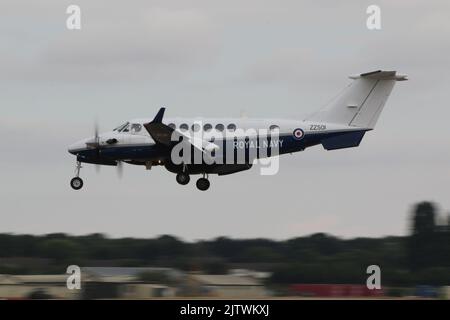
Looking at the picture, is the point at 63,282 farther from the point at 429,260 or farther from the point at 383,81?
the point at 429,260

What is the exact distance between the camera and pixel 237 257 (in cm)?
7350

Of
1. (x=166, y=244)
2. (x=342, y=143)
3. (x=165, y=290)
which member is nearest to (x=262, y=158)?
(x=342, y=143)

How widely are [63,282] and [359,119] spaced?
1496 centimetres

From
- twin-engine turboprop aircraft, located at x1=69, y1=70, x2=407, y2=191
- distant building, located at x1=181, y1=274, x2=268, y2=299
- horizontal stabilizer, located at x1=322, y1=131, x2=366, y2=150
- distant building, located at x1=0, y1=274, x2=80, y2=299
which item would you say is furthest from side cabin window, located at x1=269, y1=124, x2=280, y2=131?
distant building, located at x1=0, y1=274, x2=80, y2=299

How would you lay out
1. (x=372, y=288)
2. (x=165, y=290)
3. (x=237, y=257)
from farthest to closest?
(x=237, y=257)
(x=372, y=288)
(x=165, y=290)

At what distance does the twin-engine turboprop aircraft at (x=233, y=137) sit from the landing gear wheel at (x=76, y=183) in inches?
35.8

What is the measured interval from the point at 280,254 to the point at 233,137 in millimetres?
20842

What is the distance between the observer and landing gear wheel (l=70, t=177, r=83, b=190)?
57219 mm

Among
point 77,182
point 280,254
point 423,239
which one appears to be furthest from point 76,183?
point 423,239

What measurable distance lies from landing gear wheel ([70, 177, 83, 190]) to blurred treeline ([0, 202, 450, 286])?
680 cm

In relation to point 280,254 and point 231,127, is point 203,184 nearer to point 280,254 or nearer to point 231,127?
point 231,127

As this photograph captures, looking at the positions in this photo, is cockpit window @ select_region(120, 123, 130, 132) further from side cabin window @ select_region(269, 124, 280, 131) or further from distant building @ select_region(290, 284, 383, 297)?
distant building @ select_region(290, 284, 383, 297)

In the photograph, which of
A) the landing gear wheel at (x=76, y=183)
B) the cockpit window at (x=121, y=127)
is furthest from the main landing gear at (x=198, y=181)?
the landing gear wheel at (x=76, y=183)

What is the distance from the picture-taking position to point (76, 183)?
5731 cm
